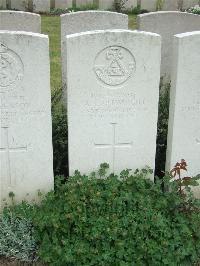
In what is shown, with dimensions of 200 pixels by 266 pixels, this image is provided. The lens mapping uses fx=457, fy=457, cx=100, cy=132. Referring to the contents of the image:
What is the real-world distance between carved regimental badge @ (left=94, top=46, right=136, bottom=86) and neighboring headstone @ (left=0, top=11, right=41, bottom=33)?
6.49 feet

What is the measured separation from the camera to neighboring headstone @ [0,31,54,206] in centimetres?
389

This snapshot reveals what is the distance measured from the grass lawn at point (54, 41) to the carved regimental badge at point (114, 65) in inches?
125

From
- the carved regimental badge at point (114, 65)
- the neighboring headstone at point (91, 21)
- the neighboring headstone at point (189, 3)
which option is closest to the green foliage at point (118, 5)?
the neighboring headstone at point (189, 3)

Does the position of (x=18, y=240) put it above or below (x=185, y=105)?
below

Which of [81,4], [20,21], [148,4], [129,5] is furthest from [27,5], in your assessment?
[20,21]

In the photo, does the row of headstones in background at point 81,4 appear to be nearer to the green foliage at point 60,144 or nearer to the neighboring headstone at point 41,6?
the neighboring headstone at point 41,6

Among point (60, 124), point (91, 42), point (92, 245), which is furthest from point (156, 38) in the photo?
point (92, 245)

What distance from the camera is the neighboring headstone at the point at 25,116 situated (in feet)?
12.8

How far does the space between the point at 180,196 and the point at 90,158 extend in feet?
3.02

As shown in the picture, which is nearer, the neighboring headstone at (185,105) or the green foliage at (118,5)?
the neighboring headstone at (185,105)

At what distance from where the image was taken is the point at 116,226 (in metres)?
3.79

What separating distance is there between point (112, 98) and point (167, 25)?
83.5 inches

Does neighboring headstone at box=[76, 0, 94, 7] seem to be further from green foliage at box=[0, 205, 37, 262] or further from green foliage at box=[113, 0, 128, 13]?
green foliage at box=[0, 205, 37, 262]

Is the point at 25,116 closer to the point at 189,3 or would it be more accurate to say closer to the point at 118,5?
the point at 118,5
